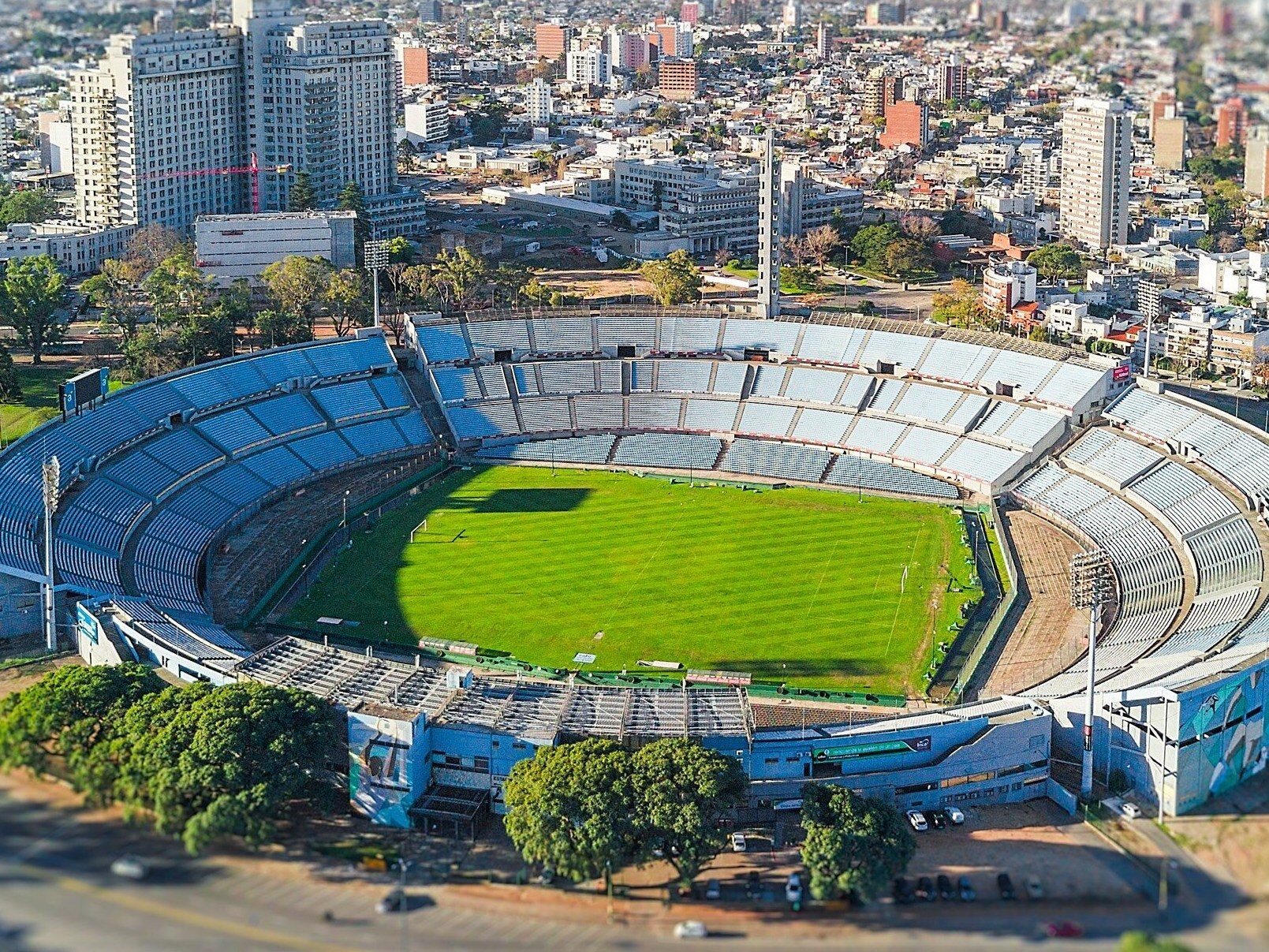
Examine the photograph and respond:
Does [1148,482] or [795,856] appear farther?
[1148,482]

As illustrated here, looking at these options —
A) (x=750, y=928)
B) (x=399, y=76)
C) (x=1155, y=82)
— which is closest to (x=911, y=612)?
(x=750, y=928)

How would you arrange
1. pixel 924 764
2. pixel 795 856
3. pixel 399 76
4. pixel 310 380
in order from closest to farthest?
pixel 795 856 < pixel 924 764 < pixel 310 380 < pixel 399 76

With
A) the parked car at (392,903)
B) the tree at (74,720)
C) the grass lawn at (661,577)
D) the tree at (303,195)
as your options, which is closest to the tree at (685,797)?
the parked car at (392,903)

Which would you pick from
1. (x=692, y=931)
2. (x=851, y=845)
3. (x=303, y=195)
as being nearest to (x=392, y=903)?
(x=692, y=931)

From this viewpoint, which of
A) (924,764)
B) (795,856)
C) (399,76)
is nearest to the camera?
(795,856)

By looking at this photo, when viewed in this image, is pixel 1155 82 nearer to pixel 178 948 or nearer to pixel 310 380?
pixel 310 380
